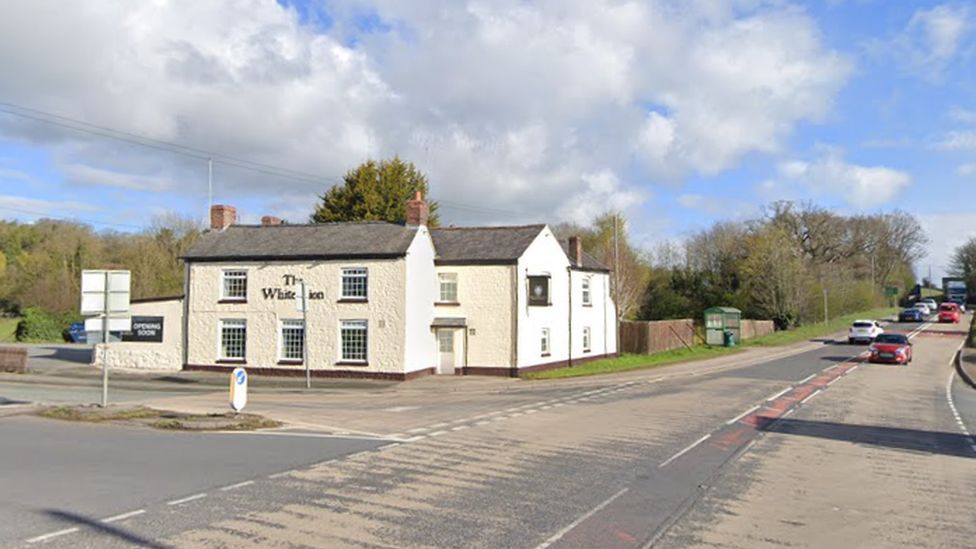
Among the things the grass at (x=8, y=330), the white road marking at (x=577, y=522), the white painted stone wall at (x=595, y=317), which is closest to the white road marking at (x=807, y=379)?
the white painted stone wall at (x=595, y=317)

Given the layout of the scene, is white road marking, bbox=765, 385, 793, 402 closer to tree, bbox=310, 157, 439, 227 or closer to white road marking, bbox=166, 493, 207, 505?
white road marking, bbox=166, 493, 207, 505

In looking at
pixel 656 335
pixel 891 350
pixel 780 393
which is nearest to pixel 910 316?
pixel 656 335

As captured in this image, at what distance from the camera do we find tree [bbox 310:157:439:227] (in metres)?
53.5

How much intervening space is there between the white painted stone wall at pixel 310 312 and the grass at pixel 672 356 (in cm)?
622

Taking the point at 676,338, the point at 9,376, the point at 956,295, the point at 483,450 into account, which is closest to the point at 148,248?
the point at 9,376

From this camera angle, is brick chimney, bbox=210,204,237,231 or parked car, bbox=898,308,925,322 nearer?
brick chimney, bbox=210,204,237,231

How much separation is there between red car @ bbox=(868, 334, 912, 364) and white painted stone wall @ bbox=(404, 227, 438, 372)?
2279cm

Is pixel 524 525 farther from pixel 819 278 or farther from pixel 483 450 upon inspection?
pixel 819 278

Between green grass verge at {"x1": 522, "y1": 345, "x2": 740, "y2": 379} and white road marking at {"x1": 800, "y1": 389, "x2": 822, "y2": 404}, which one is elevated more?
green grass verge at {"x1": 522, "y1": 345, "x2": 740, "y2": 379}

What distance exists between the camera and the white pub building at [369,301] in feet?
99.2

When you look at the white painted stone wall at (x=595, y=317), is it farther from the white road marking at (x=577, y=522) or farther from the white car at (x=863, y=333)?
the white road marking at (x=577, y=522)

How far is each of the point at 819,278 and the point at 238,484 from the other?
74.4 metres

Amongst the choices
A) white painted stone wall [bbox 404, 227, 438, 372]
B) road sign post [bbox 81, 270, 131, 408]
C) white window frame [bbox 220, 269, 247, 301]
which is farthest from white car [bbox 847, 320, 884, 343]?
road sign post [bbox 81, 270, 131, 408]

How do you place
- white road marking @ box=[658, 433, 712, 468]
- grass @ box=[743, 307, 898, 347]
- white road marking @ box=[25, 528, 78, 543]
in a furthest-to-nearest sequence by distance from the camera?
grass @ box=[743, 307, 898, 347], white road marking @ box=[658, 433, 712, 468], white road marking @ box=[25, 528, 78, 543]
